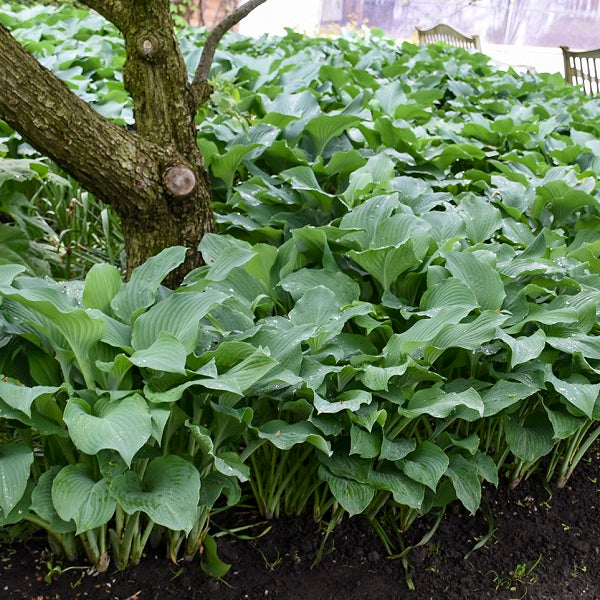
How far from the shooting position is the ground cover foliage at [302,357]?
53.6 inches

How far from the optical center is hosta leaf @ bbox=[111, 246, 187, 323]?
1.57 m

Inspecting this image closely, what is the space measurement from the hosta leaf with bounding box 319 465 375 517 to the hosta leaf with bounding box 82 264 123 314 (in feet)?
1.92

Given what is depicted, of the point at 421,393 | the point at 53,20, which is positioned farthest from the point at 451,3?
the point at 421,393

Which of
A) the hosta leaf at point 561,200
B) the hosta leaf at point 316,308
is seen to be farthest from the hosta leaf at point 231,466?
the hosta leaf at point 561,200

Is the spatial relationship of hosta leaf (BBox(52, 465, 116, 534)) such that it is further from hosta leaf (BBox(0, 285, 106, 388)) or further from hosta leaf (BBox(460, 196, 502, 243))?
hosta leaf (BBox(460, 196, 502, 243))

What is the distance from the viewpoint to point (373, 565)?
5.51 feet

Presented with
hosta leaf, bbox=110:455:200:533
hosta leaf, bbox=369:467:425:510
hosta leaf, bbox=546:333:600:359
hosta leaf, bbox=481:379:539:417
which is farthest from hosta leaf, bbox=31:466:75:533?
hosta leaf, bbox=546:333:600:359

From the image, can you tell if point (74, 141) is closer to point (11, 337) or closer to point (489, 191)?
point (11, 337)

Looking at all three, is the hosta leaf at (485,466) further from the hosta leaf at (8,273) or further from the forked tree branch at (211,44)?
the forked tree branch at (211,44)

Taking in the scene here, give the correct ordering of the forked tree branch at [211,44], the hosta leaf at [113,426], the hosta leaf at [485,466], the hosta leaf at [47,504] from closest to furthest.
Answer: the hosta leaf at [113,426] < the hosta leaf at [47,504] < the hosta leaf at [485,466] < the forked tree branch at [211,44]

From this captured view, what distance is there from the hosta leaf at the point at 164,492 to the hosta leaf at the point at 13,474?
0.16 meters

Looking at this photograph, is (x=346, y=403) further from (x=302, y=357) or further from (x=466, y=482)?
(x=466, y=482)

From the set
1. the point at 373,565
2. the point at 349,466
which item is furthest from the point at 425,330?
the point at 373,565

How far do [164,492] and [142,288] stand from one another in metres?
0.46
